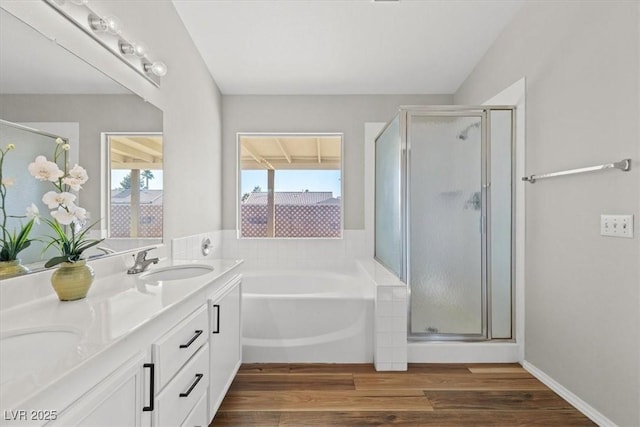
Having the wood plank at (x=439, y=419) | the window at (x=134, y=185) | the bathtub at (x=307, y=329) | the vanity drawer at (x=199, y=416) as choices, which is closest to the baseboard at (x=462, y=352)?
the bathtub at (x=307, y=329)

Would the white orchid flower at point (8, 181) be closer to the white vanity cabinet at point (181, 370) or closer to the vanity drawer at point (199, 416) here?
the white vanity cabinet at point (181, 370)

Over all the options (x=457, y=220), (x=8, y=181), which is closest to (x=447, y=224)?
(x=457, y=220)

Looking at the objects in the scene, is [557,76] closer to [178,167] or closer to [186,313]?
[186,313]

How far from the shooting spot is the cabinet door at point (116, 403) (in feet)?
2.29

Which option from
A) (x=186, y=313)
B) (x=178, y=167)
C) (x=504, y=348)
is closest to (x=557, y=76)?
(x=504, y=348)

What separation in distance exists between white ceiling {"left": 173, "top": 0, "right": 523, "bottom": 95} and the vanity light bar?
2.31 feet

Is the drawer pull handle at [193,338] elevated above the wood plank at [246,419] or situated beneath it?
elevated above

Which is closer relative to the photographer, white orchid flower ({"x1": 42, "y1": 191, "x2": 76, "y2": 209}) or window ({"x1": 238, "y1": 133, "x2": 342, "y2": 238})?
white orchid flower ({"x1": 42, "y1": 191, "x2": 76, "y2": 209})

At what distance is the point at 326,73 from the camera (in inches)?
124

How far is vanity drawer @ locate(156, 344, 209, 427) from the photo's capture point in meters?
1.06

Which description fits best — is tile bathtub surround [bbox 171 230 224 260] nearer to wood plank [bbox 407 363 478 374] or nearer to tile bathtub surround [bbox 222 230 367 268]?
tile bathtub surround [bbox 222 230 367 268]

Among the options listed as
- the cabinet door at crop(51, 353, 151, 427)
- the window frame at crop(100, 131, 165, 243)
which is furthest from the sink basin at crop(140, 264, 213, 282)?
the cabinet door at crop(51, 353, 151, 427)

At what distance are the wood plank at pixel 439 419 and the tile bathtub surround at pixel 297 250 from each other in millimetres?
1912

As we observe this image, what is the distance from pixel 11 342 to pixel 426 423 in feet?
5.98
